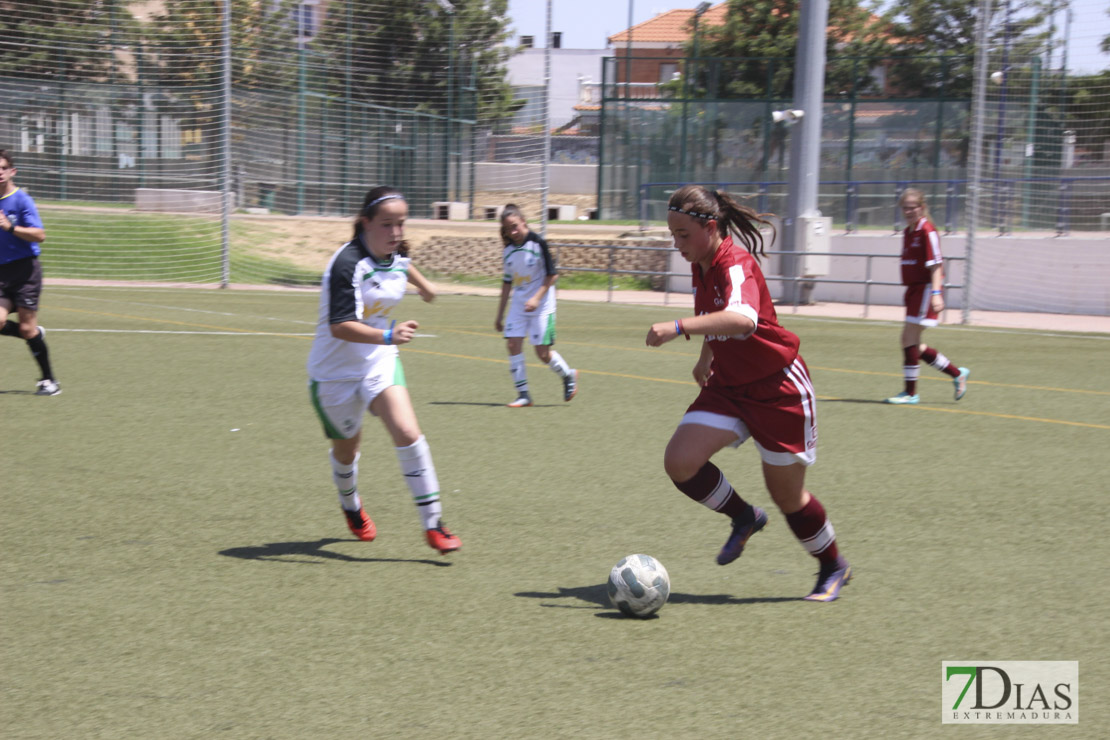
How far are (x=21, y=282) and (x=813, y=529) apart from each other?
7576mm

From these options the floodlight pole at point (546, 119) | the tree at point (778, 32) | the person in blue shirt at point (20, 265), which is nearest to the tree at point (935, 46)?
the tree at point (778, 32)

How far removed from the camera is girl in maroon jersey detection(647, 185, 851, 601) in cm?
479

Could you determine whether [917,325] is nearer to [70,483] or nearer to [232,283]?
[70,483]

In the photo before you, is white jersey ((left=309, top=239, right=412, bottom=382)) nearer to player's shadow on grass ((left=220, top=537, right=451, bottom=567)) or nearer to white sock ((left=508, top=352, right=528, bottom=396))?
player's shadow on grass ((left=220, top=537, right=451, bottom=567))

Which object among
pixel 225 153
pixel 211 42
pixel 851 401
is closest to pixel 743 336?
pixel 851 401

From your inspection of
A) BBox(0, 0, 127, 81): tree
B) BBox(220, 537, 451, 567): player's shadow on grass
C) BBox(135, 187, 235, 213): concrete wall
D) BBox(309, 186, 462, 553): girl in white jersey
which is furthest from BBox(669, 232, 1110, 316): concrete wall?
BBox(220, 537, 451, 567): player's shadow on grass

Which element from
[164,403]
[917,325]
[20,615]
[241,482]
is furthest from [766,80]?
[20,615]

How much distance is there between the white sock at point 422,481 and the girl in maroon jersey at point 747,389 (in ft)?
3.97

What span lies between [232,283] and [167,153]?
3636mm

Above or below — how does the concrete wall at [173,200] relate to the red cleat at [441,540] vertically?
above

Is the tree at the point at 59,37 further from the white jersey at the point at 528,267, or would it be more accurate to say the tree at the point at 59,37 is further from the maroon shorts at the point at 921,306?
the maroon shorts at the point at 921,306

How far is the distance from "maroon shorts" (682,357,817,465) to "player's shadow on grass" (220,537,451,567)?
158cm

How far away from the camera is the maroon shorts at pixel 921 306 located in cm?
1063

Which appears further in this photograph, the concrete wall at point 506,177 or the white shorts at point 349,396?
the concrete wall at point 506,177
